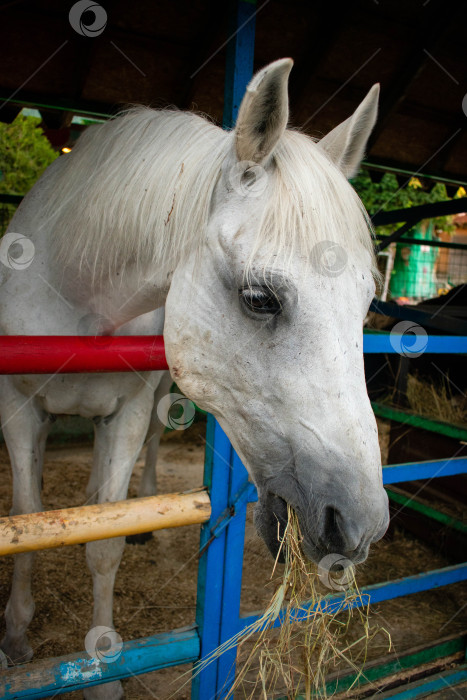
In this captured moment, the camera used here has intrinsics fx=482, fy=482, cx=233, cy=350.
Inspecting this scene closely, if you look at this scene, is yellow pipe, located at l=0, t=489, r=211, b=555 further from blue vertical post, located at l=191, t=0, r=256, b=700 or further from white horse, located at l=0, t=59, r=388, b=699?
white horse, located at l=0, t=59, r=388, b=699

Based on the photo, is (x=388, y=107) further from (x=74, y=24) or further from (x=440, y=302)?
(x=440, y=302)

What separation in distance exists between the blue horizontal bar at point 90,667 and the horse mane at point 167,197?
1.05 m

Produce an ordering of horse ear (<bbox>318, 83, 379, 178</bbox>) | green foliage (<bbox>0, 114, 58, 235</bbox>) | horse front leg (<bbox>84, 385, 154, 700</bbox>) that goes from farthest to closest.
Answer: green foliage (<bbox>0, 114, 58, 235</bbox>) < horse front leg (<bbox>84, 385, 154, 700</bbox>) < horse ear (<bbox>318, 83, 379, 178</bbox>)

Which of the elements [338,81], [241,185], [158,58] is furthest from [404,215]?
[241,185]

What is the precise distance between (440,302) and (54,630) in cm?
466

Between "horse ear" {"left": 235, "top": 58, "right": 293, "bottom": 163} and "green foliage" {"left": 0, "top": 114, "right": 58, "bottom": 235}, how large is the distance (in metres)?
5.29

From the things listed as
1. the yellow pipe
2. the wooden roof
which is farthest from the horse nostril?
the wooden roof

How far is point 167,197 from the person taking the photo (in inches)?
50.8

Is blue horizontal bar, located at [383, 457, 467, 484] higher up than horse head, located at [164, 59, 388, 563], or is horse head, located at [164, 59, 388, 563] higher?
horse head, located at [164, 59, 388, 563]

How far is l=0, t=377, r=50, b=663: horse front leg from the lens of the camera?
6.15 ft

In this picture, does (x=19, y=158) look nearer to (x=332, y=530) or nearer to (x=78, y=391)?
(x=78, y=391)

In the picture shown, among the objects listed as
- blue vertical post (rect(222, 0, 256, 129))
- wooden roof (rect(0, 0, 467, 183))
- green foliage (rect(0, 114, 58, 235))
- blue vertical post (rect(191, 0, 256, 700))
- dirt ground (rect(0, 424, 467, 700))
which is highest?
green foliage (rect(0, 114, 58, 235))

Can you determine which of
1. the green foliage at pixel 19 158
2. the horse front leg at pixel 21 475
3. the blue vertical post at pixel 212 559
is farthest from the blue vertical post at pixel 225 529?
the green foliage at pixel 19 158

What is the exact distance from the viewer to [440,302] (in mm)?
5227
